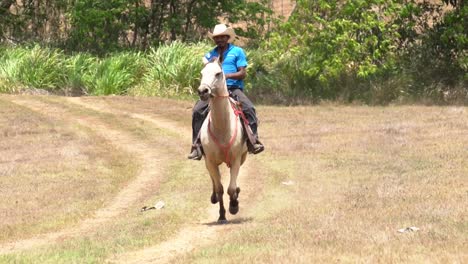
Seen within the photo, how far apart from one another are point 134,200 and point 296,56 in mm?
19567

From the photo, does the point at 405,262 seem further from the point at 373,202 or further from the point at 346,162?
the point at 346,162

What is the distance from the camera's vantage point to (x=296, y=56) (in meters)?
36.4

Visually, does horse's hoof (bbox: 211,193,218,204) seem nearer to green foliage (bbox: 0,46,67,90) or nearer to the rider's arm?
the rider's arm

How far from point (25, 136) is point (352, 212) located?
14925 millimetres

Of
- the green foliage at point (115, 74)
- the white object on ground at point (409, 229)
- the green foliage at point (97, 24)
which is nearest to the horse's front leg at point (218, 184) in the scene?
the white object on ground at point (409, 229)

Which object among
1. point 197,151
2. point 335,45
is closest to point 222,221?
point 197,151

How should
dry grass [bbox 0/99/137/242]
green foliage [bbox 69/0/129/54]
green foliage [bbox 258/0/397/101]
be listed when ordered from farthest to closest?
1. green foliage [bbox 69/0/129/54]
2. green foliage [bbox 258/0/397/101]
3. dry grass [bbox 0/99/137/242]

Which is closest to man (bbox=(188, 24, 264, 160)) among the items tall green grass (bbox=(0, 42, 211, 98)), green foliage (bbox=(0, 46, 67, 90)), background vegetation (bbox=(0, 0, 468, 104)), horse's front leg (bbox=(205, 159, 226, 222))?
horse's front leg (bbox=(205, 159, 226, 222))

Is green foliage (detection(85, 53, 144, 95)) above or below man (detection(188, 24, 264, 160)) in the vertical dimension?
below

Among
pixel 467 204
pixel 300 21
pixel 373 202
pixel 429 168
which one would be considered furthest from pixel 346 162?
pixel 300 21

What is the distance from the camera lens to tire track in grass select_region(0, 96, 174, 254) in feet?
46.3

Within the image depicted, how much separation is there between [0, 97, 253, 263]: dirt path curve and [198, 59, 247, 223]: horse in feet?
2.19

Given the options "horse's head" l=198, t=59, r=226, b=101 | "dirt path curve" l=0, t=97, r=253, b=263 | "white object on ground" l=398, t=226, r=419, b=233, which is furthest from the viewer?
"horse's head" l=198, t=59, r=226, b=101

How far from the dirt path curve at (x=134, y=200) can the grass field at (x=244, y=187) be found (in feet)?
0.10
